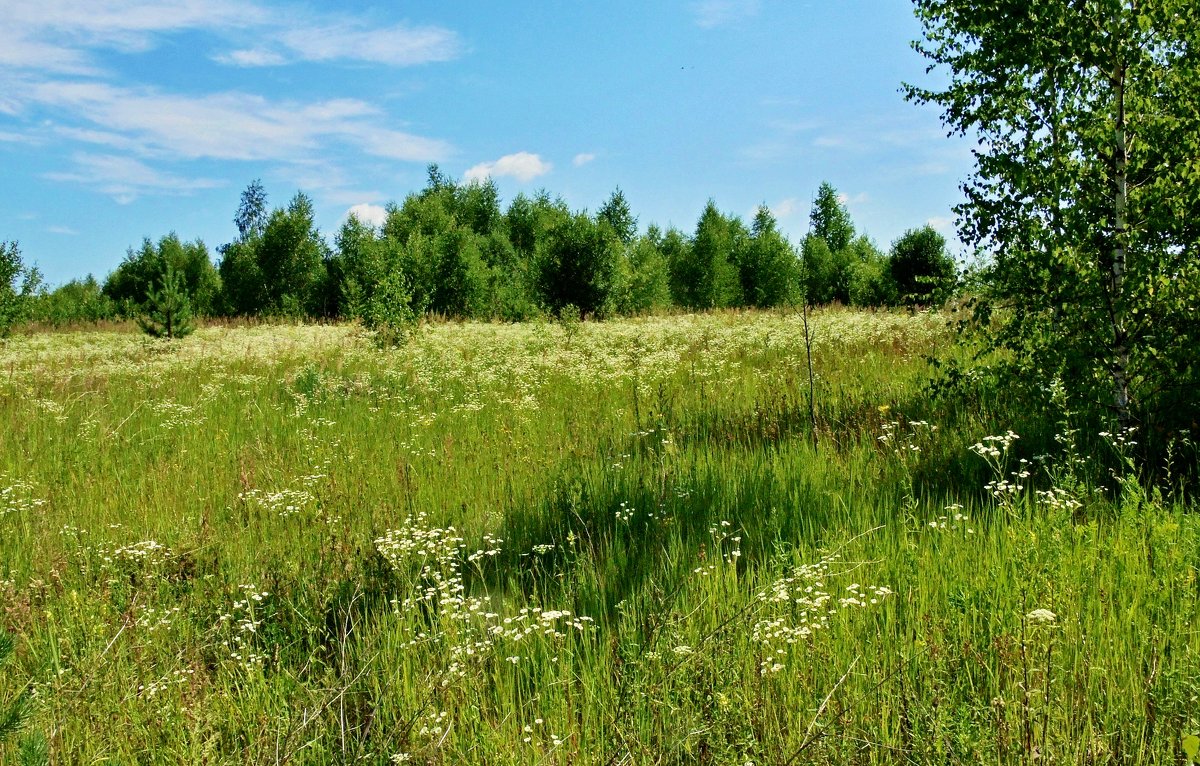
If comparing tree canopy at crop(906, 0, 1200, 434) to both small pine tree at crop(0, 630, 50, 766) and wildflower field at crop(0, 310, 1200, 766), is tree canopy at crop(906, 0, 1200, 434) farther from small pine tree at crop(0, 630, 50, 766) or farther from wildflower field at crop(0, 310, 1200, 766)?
small pine tree at crop(0, 630, 50, 766)

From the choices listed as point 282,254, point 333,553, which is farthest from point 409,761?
point 282,254

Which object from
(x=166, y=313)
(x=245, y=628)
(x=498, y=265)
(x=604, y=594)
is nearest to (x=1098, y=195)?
(x=604, y=594)

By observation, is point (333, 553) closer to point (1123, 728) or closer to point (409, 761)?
point (409, 761)

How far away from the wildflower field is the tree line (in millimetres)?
A: 19925

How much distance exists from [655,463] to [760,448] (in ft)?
2.83

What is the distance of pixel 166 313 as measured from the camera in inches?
834

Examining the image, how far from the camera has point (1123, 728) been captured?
214 cm

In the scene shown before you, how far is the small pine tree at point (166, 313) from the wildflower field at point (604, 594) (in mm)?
15445

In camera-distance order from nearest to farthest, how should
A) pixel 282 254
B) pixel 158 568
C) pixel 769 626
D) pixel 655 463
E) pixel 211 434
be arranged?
pixel 769 626 < pixel 158 568 < pixel 655 463 < pixel 211 434 < pixel 282 254

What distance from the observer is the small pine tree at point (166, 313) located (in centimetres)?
2097

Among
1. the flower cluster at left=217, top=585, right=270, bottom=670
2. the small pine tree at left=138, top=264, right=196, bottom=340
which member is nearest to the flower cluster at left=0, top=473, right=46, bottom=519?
the flower cluster at left=217, top=585, right=270, bottom=670

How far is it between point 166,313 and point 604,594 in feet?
74.3

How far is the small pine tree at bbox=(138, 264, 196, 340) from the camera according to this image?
21.0m

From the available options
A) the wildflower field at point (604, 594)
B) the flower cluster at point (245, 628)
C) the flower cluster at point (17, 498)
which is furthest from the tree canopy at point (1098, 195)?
the flower cluster at point (17, 498)
